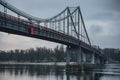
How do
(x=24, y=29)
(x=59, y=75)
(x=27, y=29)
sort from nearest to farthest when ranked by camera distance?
1. (x=24, y=29)
2. (x=59, y=75)
3. (x=27, y=29)

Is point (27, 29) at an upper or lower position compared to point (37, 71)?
upper

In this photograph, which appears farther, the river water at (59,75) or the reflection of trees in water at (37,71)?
the reflection of trees in water at (37,71)

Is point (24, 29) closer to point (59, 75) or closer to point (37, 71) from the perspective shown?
point (59, 75)

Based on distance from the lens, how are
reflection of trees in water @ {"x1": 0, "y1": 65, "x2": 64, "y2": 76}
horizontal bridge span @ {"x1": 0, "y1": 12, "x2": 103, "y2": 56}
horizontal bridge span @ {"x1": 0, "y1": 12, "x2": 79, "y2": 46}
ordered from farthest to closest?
reflection of trees in water @ {"x1": 0, "y1": 65, "x2": 64, "y2": 76}
horizontal bridge span @ {"x1": 0, "y1": 12, "x2": 103, "y2": 56}
horizontal bridge span @ {"x1": 0, "y1": 12, "x2": 79, "y2": 46}

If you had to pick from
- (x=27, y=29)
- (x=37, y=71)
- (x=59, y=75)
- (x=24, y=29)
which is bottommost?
(x=59, y=75)

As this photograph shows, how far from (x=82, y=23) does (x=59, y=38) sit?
117 feet

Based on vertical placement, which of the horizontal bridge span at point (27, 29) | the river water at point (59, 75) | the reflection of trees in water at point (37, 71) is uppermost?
the horizontal bridge span at point (27, 29)

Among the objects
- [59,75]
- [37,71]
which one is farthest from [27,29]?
[37,71]

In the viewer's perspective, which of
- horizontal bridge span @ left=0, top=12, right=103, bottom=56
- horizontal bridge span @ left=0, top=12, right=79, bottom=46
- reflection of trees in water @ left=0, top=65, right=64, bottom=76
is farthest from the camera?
reflection of trees in water @ left=0, top=65, right=64, bottom=76

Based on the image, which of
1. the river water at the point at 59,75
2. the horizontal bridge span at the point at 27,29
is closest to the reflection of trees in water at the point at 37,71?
the river water at the point at 59,75

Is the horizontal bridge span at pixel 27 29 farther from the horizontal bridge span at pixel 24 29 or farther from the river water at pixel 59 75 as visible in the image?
the river water at pixel 59 75

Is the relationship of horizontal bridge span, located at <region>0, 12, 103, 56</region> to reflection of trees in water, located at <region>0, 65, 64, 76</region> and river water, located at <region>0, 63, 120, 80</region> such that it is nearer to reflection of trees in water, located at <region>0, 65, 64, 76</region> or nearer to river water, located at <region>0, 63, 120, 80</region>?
reflection of trees in water, located at <region>0, 65, 64, 76</region>

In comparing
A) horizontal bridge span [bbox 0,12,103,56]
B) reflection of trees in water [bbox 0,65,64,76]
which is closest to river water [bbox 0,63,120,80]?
reflection of trees in water [bbox 0,65,64,76]

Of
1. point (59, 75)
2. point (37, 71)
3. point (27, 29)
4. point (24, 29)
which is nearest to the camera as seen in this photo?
point (24, 29)
